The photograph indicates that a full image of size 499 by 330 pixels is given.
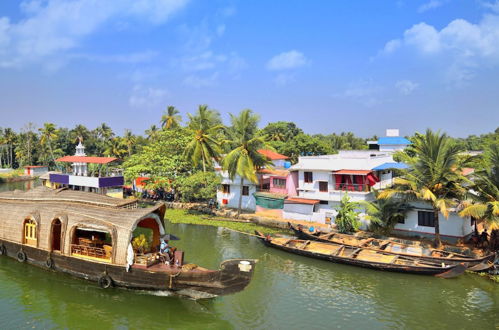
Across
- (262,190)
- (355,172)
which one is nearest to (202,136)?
(262,190)

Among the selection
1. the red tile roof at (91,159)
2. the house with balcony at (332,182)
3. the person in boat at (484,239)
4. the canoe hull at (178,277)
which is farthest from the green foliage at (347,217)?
the red tile roof at (91,159)

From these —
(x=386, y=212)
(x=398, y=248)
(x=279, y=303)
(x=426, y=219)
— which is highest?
(x=386, y=212)

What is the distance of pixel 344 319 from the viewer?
1228 cm

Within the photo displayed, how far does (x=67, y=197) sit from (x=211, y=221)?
11553 mm

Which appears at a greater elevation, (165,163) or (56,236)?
(165,163)

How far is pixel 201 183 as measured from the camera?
2984 centimetres

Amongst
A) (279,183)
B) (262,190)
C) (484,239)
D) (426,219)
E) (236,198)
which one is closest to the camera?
(484,239)

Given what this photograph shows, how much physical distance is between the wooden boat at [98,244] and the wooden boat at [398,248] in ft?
27.8

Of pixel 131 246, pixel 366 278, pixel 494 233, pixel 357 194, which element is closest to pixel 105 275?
pixel 131 246

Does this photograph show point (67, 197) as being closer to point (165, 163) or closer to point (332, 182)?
point (165, 163)

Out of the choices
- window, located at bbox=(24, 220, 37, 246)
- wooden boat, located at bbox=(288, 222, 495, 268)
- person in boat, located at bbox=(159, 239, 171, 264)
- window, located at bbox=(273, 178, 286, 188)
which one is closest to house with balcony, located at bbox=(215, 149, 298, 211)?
window, located at bbox=(273, 178, 286, 188)

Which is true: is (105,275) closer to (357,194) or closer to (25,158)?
(357,194)

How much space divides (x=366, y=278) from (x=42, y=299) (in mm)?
13413

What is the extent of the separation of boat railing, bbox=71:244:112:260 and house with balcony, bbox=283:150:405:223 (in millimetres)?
14158
